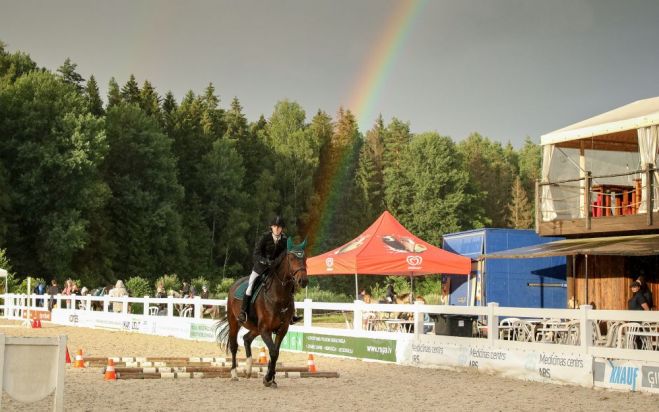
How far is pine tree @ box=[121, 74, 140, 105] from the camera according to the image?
7462 cm

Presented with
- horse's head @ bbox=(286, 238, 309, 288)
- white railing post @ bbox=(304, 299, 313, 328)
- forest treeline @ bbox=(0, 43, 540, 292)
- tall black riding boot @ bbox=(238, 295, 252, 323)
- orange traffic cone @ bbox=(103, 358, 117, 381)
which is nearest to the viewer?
horse's head @ bbox=(286, 238, 309, 288)

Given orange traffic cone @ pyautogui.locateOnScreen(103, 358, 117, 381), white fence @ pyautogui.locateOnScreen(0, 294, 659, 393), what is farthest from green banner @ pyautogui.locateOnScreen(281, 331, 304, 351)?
orange traffic cone @ pyautogui.locateOnScreen(103, 358, 117, 381)

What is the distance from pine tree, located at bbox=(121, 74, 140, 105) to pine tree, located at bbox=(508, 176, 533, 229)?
132ft

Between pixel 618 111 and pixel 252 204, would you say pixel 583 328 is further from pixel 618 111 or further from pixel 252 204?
pixel 252 204

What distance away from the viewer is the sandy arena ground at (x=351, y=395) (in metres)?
10.6

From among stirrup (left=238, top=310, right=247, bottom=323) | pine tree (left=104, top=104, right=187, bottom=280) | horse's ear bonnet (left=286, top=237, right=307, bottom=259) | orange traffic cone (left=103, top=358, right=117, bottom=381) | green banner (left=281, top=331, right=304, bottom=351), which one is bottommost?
orange traffic cone (left=103, top=358, right=117, bottom=381)

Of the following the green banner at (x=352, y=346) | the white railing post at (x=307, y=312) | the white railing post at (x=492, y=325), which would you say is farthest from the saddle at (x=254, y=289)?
the white railing post at (x=307, y=312)

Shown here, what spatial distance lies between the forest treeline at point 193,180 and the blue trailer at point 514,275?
3370cm

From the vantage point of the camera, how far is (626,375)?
40.8ft

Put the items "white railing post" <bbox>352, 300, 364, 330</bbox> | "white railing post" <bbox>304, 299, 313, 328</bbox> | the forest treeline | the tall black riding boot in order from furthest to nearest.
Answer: the forest treeline < "white railing post" <bbox>304, 299, 313, 328</bbox> < "white railing post" <bbox>352, 300, 364, 330</bbox> < the tall black riding boot

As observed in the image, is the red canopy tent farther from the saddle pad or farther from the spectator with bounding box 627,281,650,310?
the saddle pad

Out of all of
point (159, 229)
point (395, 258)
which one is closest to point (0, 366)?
point (395, 258)

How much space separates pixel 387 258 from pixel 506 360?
8.90 m

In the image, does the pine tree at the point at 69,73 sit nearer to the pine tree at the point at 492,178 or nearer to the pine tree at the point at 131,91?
the pine tree at the point at 131,91
